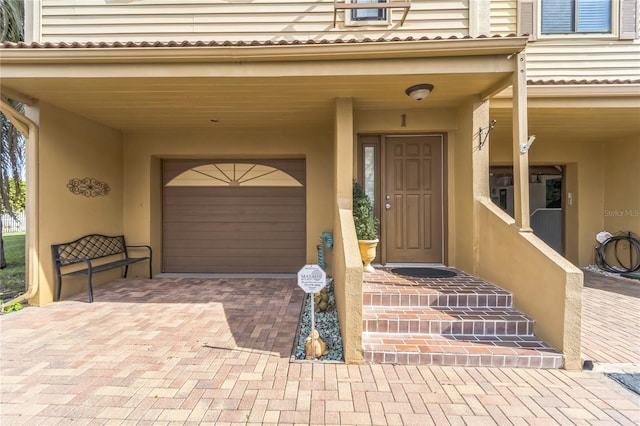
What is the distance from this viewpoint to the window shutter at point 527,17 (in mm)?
5098

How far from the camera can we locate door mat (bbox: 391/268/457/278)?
4266 mm

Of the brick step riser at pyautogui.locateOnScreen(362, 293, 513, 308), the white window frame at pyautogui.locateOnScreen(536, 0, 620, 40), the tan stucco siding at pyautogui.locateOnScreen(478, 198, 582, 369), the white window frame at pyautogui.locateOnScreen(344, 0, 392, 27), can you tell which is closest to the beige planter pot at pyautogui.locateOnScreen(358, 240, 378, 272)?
the brick step riser at pyautogui.locateOnScreen(362, 293, 513, 308)

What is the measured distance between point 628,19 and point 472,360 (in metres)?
6.45

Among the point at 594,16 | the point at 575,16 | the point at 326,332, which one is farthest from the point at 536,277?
the point at 594,16

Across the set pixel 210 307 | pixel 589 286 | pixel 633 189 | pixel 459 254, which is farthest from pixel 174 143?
pixel 633 189

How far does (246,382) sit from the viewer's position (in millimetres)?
2453

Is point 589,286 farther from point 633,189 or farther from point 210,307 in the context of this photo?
point 210,307

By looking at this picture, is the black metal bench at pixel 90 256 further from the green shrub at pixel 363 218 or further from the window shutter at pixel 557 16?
the window shutter at pixel 557 16

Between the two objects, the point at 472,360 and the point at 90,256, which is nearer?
the point at 472,360

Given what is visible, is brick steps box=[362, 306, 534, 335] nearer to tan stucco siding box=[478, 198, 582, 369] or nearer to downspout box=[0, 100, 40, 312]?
tan stucco siding box=[478, 198, 582, 369]

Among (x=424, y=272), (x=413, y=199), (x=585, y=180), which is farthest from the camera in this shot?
(x=585, y=180)

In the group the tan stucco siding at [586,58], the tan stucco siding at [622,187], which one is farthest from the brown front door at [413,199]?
the tan stucco siding at [622,187]

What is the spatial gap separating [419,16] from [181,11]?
145 inches

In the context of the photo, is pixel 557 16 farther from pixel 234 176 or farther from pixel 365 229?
pixel 234 176
